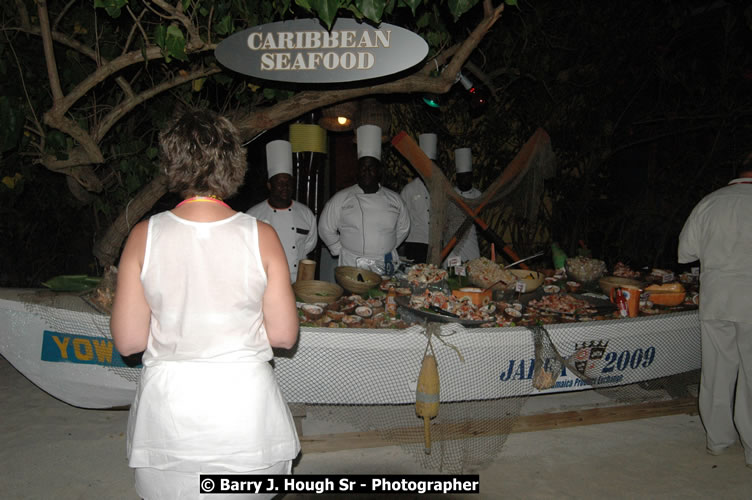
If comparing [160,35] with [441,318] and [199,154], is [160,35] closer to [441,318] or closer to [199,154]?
[199,154]

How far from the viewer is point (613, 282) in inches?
133

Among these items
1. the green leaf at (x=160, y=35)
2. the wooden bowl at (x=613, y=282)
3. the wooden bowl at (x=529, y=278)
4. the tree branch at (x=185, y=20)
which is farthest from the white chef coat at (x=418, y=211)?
the green leaf at (x=160, y=35)

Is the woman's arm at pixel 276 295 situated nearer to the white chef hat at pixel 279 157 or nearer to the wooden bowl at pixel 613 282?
the wooden bowl at pixel 613 282

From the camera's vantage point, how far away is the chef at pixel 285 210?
4.13 meters

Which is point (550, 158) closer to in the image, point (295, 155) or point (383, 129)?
point (383, 129)

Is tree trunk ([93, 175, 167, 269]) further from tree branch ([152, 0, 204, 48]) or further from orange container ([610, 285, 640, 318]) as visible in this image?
orange container ([610, 285, 640, 318])

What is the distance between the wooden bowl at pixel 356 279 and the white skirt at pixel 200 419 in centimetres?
183

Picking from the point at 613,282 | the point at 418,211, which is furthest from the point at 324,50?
the point at 418,211

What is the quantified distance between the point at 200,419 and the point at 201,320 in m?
0.26

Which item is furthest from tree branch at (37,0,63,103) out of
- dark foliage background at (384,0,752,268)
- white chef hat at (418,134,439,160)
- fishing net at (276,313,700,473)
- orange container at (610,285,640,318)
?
dark foliage background at (384,0,752,268)

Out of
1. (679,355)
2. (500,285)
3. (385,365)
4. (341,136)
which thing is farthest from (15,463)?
(341,136)

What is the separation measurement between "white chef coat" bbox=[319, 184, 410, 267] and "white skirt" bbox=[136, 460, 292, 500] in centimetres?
306

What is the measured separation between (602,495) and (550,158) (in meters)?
2.64

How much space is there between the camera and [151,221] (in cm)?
122
